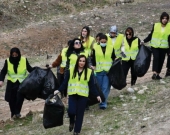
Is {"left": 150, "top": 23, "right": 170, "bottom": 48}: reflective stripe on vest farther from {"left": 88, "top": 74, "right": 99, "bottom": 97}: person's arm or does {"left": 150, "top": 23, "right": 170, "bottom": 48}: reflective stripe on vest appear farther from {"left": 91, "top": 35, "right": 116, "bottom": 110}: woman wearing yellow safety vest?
{"left": 88, "top": 74, "right": 99, "bottom": 97}: person's arm

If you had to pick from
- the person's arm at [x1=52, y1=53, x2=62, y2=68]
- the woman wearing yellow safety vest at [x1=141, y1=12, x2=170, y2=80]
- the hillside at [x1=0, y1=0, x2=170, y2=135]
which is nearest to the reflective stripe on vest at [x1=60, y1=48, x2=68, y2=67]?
the person's arm at [x1=52, y1=53, x2=62, y2=68]

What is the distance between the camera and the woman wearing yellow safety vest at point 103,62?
7609 mm

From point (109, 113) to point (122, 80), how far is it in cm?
89

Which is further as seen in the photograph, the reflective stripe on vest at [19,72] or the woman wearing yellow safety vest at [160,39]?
the woman wearing yellow safety vest at [160,39]

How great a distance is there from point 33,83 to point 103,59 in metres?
1.31

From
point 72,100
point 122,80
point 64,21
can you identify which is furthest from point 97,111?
point 64,21

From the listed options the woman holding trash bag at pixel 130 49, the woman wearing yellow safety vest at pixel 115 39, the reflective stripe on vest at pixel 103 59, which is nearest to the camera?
the reflective stripe on vest at pixel 103 59

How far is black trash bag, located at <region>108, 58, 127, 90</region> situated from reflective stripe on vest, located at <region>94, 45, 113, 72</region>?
10cm

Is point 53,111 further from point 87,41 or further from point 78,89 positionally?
point 87,41

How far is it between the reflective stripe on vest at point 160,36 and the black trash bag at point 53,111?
3.29 metres

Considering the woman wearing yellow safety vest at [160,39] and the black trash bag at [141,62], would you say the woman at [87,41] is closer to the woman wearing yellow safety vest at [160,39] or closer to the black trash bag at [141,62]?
the black trash bag at [141,62]

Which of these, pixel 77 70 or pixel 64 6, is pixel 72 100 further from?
pixel 64 6

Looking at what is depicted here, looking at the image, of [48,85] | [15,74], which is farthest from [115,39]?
[15,74]

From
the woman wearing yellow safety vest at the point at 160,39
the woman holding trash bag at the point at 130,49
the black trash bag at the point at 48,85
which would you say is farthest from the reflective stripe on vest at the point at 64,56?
the woman wearing yellow safety vest at the point at 160,39
